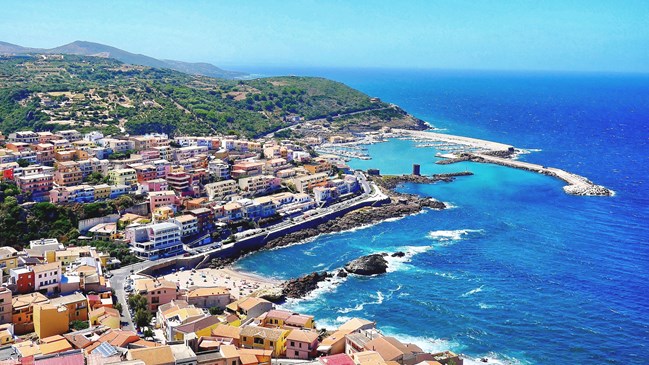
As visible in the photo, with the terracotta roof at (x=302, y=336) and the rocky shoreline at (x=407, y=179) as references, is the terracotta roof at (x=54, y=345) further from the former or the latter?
the rocky shoreline at (x=407, y=179)

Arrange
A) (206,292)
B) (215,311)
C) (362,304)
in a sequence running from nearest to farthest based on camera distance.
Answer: (215,311)
(206,292)
(362,304)

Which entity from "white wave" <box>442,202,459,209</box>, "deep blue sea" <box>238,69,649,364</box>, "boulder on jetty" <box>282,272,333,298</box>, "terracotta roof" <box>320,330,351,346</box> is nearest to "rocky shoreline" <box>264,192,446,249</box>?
"white wave" <box>442,202,459,209</box>

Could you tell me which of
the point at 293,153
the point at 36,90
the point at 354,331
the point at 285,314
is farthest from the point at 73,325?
the point at 36,90

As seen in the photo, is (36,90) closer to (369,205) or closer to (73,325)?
(369,205)

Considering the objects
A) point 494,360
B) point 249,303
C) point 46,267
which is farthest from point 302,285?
point 46,267

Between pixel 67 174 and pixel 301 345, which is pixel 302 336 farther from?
pixel 67 174

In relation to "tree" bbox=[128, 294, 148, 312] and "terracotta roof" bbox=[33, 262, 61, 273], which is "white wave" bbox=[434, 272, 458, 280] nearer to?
"tree" bbox=[128, 294, 148, 312]
